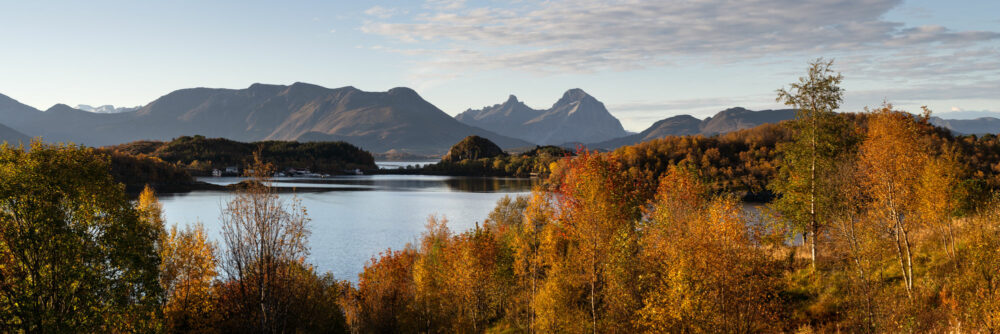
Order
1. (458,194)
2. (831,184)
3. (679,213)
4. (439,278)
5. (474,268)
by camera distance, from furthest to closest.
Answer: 1. (458,194)
2. (439,278)
3. (474,268)
4. (679,213)
5. (831,184)

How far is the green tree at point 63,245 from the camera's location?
23.8m

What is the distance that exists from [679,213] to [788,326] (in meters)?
10.2

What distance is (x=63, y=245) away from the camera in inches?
984

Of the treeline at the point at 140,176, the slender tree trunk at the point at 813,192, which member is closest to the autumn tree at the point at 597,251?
the slender tree trunk at the point at 813,192

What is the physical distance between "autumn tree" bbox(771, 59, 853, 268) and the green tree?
3404 cm

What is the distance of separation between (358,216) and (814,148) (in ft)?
311

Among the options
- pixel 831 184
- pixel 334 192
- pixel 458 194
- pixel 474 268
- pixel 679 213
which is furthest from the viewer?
pixel 334 192

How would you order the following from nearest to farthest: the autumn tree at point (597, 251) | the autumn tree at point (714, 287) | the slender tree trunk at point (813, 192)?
the autumn tree at point (714, 287) → the slender tree trunk at point (813, 192) → the autumn tree at point (597, 251)

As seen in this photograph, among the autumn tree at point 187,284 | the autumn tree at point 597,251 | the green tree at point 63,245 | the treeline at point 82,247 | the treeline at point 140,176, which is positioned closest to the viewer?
the green tree at point 63,245

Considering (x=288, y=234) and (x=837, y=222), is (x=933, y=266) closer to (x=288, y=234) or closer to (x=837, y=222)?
(x=837, y=222)

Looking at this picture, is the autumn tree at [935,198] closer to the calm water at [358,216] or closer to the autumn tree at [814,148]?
the autumn tree at [814,148]

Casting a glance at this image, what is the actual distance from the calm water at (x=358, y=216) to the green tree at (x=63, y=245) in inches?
1059

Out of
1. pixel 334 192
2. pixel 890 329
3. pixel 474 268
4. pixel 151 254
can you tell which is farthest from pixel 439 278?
pixel 334 192

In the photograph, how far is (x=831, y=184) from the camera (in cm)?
3052
